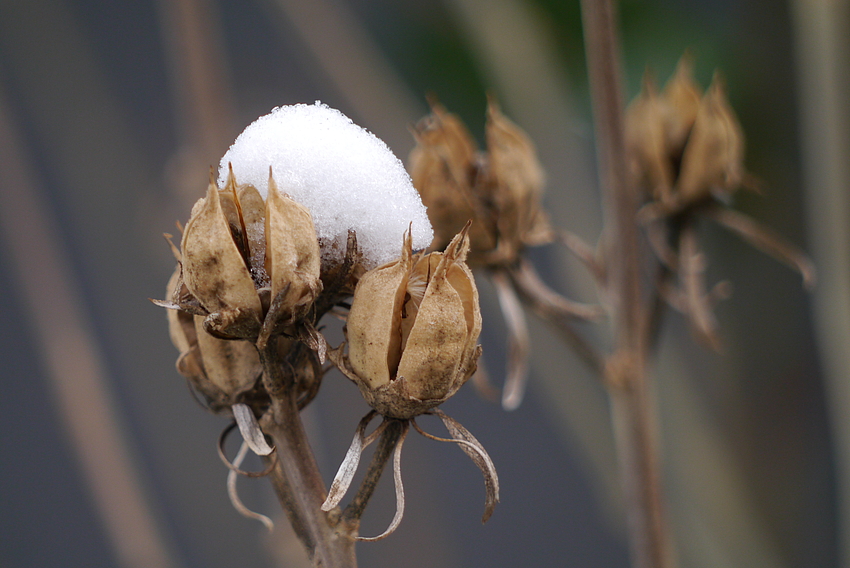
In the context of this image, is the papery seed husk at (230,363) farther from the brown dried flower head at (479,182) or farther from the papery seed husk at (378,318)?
the brown dried flower head at (479,182)

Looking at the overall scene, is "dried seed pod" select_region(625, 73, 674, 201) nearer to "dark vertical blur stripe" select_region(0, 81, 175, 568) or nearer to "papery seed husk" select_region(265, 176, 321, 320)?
"papery seed husk" select_region(265, 176, 321, 320)

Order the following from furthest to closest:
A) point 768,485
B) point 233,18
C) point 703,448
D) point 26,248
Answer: point 233,18
point 768,485
point 703,448
point 26,248

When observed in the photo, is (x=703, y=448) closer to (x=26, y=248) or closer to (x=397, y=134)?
(x=397, y=134)

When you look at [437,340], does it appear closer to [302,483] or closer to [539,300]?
[302,483]

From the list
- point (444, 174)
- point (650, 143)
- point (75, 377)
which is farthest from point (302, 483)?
point (75, 377)

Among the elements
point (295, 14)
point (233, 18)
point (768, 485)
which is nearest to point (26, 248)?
point (295, 14)

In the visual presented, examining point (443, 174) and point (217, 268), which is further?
point (443, 174)
